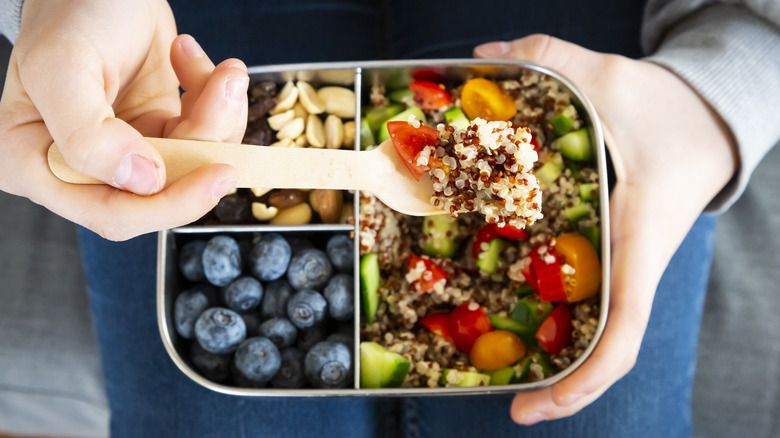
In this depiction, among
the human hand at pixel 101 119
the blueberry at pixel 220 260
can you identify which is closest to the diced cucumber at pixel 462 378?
the blueberry at pixel 220 260

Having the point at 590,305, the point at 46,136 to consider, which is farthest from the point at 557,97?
the point at 46,136

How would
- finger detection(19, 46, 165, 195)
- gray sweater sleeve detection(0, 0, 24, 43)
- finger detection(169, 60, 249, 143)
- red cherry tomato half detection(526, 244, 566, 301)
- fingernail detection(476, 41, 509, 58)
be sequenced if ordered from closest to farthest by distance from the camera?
finger detection(19, 46, 165, 195)
finger detection(169, 60, 249, 143)
gray sweater sleeve detection(0, 0, 24, 43)
red cherry tomato half detection(526, 244, 566, 301)
fingernail detection(476, 41, 509, 58)

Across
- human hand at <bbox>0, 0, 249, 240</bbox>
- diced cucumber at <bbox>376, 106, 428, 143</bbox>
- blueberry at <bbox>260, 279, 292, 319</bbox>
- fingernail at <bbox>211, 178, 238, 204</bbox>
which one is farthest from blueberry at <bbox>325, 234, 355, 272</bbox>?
fingernail at <bbox>211, 178, 238, 204</bbox>

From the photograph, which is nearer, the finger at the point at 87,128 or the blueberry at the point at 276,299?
the finger at the point at 87,128

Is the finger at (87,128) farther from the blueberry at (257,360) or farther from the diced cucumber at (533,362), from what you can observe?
the diced cucumber at (533,362)

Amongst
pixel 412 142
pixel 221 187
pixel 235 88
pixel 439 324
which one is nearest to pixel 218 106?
pixel 235 88

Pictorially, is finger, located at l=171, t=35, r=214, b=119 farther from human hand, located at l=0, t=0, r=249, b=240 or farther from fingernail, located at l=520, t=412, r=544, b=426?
fingernail, located at l=520, t=412, r=544, b=426
